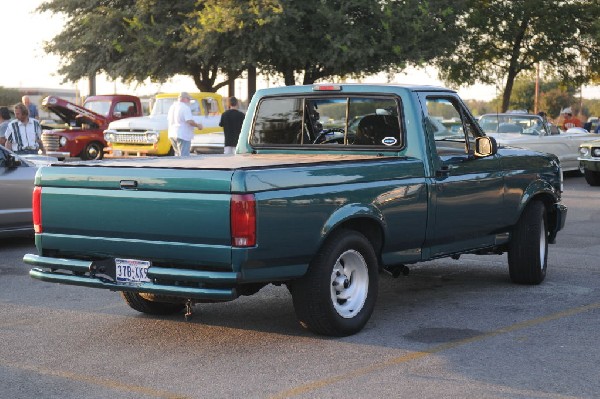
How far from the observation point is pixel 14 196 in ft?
40.8

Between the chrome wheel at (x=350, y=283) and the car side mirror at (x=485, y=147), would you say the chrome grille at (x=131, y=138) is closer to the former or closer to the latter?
the car side mirror at (x=485, y=147)

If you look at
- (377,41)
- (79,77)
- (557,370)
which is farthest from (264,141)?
(79,77)

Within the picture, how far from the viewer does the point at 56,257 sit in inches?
287

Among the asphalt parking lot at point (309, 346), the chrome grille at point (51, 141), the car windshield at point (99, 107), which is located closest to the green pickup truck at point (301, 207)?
the asphalt parking lot at point (309, 346)

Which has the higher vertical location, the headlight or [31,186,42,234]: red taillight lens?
[31,186,42,234]: red taillight lens

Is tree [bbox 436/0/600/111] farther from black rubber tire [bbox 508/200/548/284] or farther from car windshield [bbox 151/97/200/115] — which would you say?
black rubber tire [bbox 508/200/548/284]

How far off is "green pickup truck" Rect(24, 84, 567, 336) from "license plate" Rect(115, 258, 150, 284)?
0.03 ft

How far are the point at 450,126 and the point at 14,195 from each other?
19.5 ft

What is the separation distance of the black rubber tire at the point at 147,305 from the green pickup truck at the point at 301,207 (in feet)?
0.04

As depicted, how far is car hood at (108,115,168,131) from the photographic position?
26172 mm

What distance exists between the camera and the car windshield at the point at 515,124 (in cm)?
2231

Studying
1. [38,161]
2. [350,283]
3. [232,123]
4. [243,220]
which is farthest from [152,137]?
[243,220]

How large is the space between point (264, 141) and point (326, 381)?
135 inches

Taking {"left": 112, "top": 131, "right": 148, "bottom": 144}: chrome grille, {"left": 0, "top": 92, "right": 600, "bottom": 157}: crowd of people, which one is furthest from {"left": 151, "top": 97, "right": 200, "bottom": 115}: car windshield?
{"left": 0, "top": 92, "right": 600, "bottom": 157}: crowd of people
